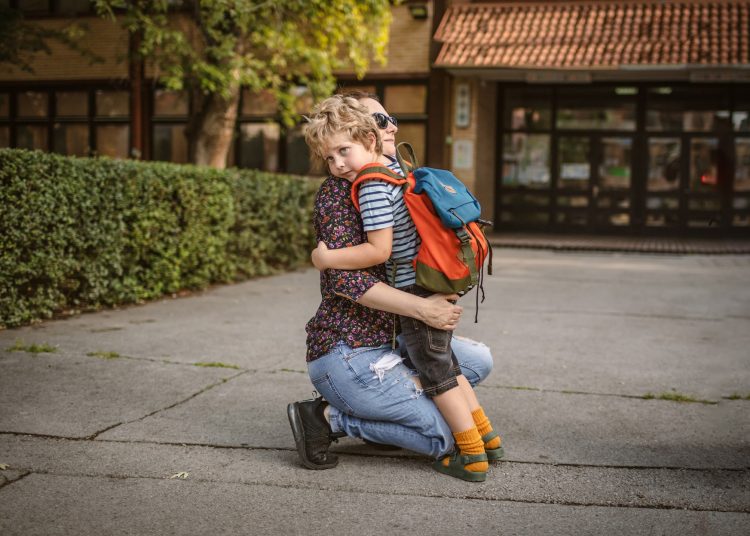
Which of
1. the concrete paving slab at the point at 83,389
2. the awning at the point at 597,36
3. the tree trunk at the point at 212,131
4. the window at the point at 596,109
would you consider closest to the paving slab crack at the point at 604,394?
the concrete paving slab at the point at 83,389

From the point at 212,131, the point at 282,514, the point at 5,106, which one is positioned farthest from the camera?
the point at 5,106

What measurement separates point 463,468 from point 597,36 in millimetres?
16417

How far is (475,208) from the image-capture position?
3572 millimetres

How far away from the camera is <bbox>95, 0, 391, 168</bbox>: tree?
1214cm

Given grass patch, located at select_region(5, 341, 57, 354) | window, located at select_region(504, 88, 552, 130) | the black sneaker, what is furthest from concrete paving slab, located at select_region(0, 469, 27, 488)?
window, located at select_region(504, 88, 552, 130)

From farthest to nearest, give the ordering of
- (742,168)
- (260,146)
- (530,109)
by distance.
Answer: (530,109), (260,146), (742,168)

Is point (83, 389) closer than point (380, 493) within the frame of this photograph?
No

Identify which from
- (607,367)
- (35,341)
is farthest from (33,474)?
(607,367)

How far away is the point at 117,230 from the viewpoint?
813cm

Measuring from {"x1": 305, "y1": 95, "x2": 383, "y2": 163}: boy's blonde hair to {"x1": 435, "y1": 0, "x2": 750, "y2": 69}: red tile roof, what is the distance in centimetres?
1455

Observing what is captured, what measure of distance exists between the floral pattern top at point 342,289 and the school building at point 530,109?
1461cm

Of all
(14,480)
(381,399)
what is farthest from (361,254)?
(14,480)

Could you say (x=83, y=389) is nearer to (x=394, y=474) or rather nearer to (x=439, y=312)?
(x=394, y=474)

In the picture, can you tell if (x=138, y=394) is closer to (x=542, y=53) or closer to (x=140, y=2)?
(x=140, y=2)
